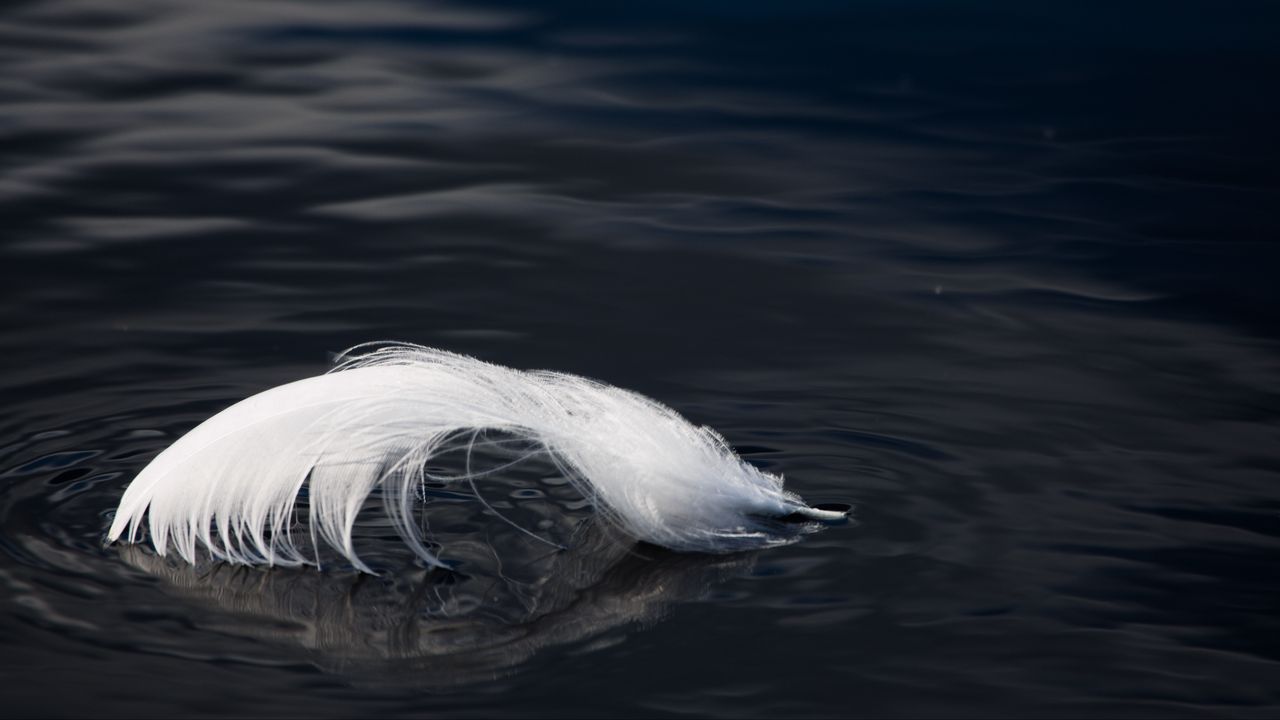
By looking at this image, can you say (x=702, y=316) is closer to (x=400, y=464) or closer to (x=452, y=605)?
(x=400, y=464)

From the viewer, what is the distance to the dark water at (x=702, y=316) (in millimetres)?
1750

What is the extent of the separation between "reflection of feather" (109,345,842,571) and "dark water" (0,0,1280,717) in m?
0.06

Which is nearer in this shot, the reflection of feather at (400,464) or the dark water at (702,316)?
the dark water at (702,316)

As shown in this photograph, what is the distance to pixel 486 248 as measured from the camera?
11.0 feet

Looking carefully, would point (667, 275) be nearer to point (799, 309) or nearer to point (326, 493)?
point (799, 309)

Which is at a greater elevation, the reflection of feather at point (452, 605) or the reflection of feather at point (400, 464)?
the reflection of feather at point (400, 464)

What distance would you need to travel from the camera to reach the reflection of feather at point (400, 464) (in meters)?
1.90

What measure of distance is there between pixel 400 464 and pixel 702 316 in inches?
45.3

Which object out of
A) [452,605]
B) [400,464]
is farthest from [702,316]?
[452,605]

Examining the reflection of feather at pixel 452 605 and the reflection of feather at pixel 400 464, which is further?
the reflection of feather at pixel 400 464

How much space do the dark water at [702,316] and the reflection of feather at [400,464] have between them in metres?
0.06

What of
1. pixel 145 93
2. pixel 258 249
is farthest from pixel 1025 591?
pixel 145 93

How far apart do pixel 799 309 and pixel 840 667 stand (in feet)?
4.42

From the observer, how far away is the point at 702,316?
296 cm
